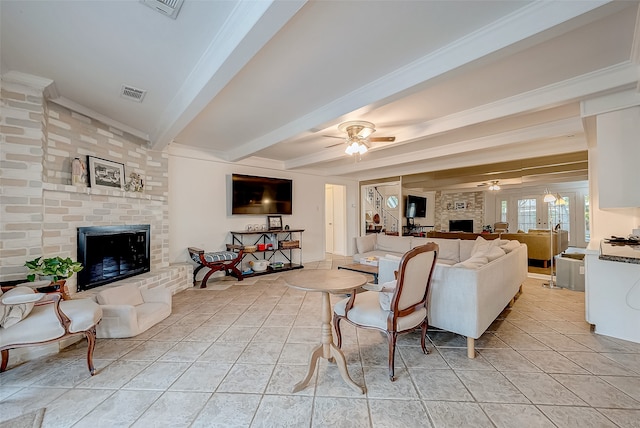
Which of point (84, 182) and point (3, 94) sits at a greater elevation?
point (3, 94)

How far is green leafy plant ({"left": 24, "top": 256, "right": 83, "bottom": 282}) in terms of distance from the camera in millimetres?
2227

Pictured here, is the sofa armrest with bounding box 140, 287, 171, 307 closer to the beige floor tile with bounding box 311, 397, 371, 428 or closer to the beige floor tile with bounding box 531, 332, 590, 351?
the beige floor tile with bounding box 311, 397, 371, 428

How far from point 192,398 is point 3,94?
3.01m

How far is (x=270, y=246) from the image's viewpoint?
17.5 feet

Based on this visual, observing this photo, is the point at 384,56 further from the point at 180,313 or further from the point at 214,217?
the point at 214,217

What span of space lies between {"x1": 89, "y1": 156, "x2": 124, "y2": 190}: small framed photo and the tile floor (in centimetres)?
192

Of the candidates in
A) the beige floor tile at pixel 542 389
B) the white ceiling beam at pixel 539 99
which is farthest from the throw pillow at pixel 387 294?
the white ceiling beam at pixel 539 99

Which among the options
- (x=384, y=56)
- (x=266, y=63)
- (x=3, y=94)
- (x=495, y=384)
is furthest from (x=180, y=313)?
(x=384, y=56)

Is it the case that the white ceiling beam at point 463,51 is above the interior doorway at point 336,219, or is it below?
above

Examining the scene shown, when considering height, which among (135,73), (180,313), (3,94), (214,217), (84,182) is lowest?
(180,313)

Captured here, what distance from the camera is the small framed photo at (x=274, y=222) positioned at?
585 centimetres

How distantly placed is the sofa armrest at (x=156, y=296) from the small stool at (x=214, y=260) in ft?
3.72

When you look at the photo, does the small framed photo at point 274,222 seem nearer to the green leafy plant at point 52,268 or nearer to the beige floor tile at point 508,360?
the green leafy plant at point 52,268

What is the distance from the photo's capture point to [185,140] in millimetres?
4453
